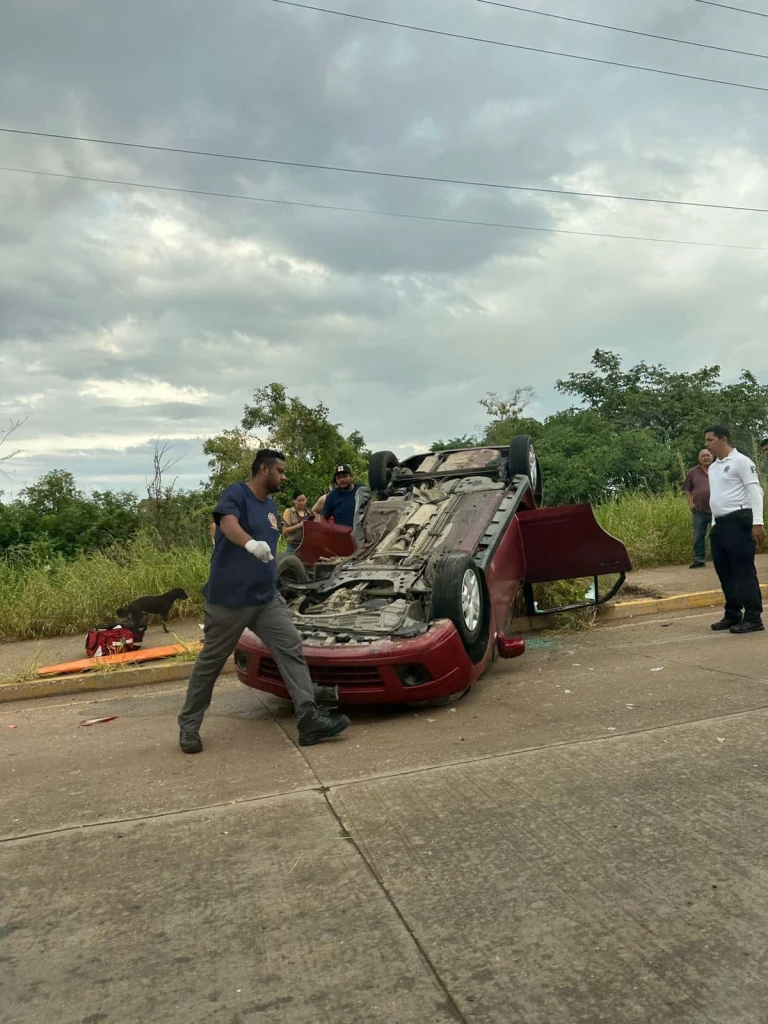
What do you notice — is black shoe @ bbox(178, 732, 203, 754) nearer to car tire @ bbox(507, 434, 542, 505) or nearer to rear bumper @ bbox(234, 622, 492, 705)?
rear bumper @ bbox(234, 622, 492, 705)

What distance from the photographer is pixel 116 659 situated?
8.02 metres

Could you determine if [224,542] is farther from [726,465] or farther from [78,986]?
[726,465]

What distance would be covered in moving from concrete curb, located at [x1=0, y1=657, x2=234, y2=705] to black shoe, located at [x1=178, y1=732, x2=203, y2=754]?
2.36 m

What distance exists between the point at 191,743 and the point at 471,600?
2.19m

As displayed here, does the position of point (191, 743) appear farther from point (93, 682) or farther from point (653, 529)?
point (653, 529)

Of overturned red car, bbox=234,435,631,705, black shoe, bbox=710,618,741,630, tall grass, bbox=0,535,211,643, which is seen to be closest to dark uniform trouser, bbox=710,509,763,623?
black shoe, bbox=710,618,741,630

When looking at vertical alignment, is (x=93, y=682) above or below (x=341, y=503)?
below

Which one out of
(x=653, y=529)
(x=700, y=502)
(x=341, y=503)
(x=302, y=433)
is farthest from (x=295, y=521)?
(x=302, y=433)

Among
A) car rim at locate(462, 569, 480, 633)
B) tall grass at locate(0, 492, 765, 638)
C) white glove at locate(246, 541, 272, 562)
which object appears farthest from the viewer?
tall grass at locate(0, 492, 765, 638)

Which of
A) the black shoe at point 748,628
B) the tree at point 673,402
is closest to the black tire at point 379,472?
the black shoe at point 748,628

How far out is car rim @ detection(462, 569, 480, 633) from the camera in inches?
236

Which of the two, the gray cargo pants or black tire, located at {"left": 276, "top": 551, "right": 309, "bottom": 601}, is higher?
black tire, located at {"left": 276, "top": 551, "right": 309, "bottom": 601}

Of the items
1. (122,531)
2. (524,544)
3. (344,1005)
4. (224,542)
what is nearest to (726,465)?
(524,544)

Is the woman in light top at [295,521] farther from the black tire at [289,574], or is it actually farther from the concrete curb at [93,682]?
the black tire at [289,574]
